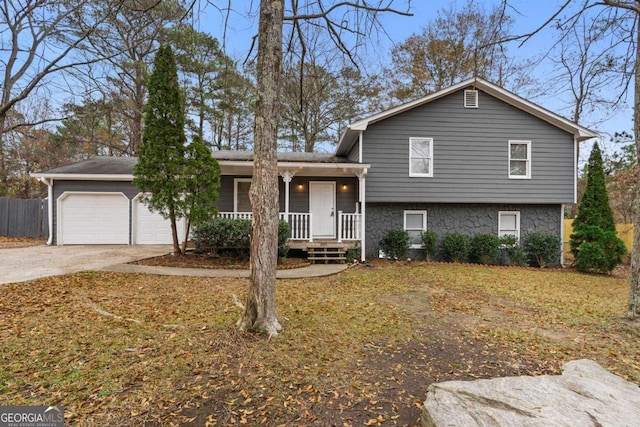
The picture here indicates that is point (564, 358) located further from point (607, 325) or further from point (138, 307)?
point (138, 307)

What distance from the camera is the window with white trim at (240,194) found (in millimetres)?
10680

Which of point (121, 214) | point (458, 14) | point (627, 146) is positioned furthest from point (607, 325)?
point (458, 14)

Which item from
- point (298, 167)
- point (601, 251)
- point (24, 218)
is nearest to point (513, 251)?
point (601, 251)

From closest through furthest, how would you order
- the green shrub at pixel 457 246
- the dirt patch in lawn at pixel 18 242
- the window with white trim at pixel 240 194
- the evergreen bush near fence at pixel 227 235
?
1. the evergreen bush near fence at pixel 227 235
2. the green shrub at pixel 457 246
3. the window with white trim at pixel 240 194
4. the dirt patch in lawn at pixel 18 242

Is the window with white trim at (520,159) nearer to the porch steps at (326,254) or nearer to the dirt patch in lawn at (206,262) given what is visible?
the porch steps at (326,254)

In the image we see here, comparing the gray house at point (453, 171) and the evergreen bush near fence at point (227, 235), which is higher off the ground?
the gray house at point (453, 171)

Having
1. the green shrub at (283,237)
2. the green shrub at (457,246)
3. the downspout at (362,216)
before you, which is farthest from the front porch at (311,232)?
the green shrub at (457,246)

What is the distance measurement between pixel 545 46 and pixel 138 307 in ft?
24.8

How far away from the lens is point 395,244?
9.62 meters

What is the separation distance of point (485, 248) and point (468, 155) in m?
3.14

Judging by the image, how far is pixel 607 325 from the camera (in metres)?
4.14

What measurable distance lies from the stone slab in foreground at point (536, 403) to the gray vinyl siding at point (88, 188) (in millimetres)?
12156

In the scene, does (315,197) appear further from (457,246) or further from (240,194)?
(457,246)

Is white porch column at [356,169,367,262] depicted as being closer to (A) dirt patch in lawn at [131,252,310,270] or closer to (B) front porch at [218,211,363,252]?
(B) front porch at [218,211,363,252]
